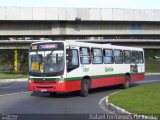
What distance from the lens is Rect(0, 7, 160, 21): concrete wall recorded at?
48.3m

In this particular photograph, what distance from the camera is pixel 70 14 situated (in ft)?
163

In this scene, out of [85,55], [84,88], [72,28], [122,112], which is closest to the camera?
[122,112]

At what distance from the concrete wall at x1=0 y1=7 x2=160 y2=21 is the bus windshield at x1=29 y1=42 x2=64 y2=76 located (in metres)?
30.1

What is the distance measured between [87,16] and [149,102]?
35.6 m

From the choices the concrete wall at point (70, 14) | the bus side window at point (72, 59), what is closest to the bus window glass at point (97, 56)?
the bus side window at point (72, 59)

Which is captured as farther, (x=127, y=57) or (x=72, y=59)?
(x=127, y=57)

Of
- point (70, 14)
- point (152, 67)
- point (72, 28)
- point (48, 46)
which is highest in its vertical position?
point (70, 14)

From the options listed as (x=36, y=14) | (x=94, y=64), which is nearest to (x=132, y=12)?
(x=36, y=14)

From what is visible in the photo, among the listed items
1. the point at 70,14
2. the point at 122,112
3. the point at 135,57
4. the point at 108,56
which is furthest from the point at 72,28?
the point at 122,112

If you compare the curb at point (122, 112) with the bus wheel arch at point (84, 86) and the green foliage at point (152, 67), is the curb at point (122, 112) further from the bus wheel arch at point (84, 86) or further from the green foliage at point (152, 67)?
the green foliage at point (152, 67)

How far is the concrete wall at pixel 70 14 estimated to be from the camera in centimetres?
4828

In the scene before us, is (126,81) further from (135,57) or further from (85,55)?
A: (85,55)

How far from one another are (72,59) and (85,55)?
1.34 metres

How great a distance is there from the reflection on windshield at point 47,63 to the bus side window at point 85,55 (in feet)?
5.11
